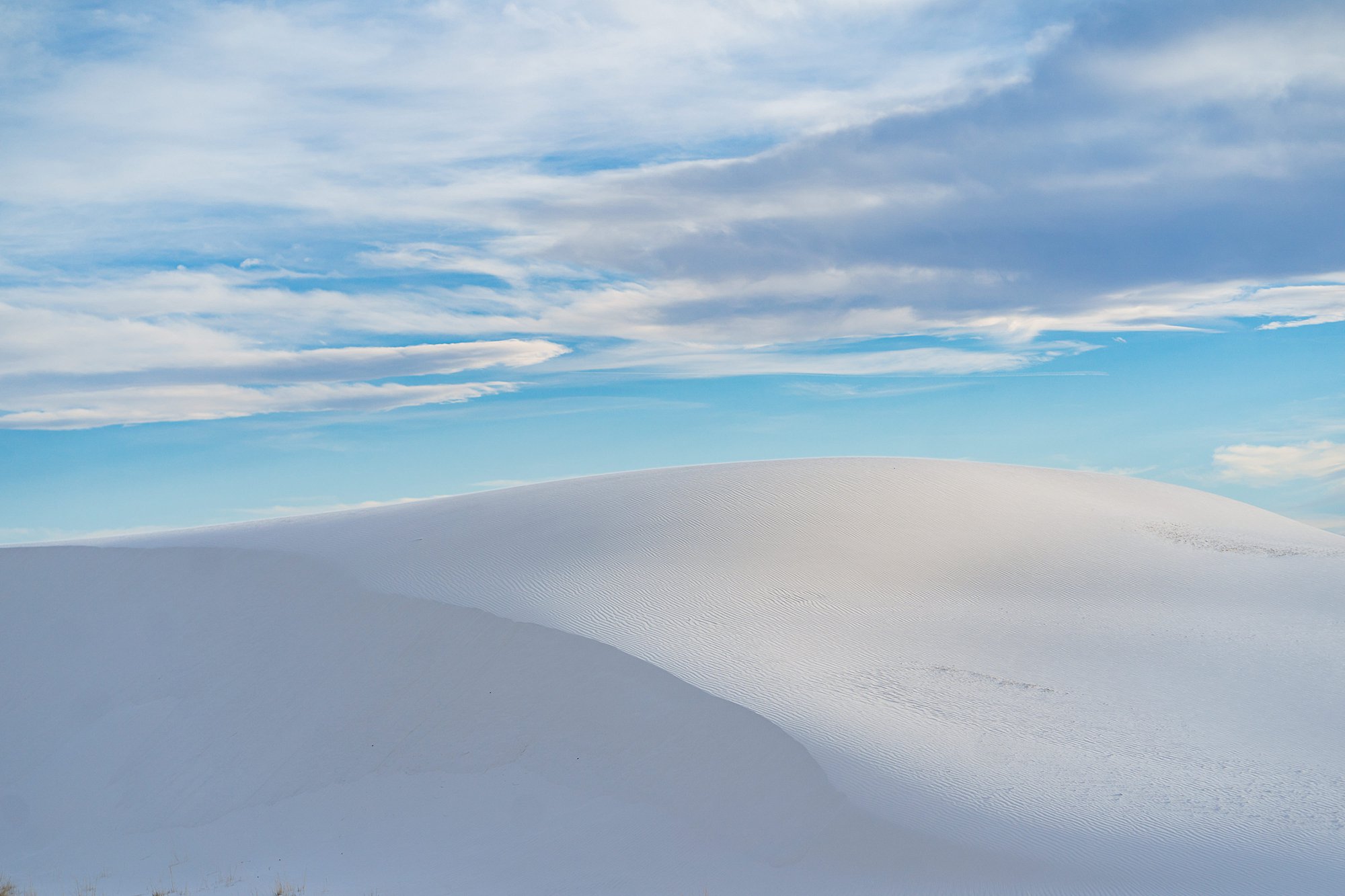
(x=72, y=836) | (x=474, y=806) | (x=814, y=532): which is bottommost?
(x=72, y=836)

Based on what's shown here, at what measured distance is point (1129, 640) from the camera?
13.9m

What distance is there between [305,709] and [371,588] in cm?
244

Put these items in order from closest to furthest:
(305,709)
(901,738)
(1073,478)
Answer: (901,738)
(305,709)
(1073,478)

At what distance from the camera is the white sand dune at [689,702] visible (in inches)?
375

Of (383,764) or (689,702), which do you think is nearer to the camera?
(689,702)

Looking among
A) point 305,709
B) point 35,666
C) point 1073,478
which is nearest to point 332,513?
point 35,666

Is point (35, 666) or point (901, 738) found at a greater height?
point (901, 738)

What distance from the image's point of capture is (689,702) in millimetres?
11391

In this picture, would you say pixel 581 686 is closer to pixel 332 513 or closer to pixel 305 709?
pixel 305 709

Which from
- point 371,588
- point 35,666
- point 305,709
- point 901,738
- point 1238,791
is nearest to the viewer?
point 1238,791

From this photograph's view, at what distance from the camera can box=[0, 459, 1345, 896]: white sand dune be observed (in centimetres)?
952

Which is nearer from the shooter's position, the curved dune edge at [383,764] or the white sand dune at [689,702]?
the white sand dune at [689,702]

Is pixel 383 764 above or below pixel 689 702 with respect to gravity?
below

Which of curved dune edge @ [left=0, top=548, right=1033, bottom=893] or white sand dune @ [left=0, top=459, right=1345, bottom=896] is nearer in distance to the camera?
white sand dune @ [left=0, top=459, right=1345, bottom=896]
